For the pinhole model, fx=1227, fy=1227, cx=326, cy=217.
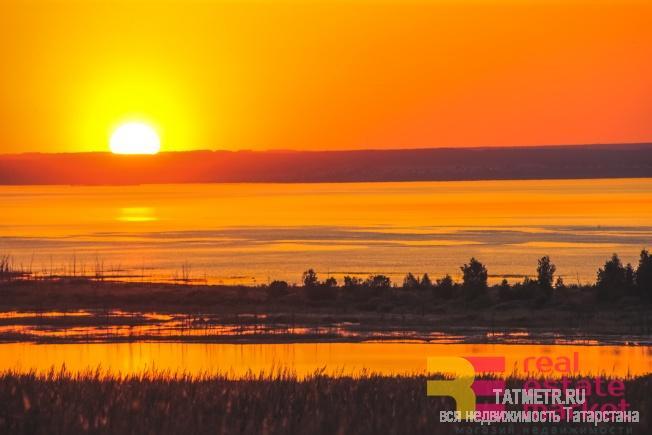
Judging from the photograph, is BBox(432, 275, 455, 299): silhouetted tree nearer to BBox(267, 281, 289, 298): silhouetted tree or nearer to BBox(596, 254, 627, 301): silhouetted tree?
BBox(596, 254, 627, 301): silhouetted tree

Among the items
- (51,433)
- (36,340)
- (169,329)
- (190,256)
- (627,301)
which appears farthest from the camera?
(190,256)

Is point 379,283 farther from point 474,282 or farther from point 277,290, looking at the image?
point 277,290

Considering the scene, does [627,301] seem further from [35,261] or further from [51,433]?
[35,261]

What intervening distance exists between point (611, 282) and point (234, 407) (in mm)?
28346

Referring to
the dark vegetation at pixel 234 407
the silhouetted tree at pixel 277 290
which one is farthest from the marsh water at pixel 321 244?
the dark vegetation at pixel 234 407

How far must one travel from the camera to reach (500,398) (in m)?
16.8

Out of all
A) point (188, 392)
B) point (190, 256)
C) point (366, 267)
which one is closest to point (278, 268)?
point (366, 267)

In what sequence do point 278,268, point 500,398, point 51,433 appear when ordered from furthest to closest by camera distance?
point 278,268 < point 500,398 < point 51,433

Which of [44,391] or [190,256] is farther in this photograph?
[190,256]

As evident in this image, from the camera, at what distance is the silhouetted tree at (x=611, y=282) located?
40.6 meters

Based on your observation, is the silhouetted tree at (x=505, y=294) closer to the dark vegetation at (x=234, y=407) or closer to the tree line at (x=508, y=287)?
the tree line at (x=508, y=287)

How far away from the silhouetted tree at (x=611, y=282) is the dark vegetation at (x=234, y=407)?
75.8 feet

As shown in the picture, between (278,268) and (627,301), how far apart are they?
83.3 feet

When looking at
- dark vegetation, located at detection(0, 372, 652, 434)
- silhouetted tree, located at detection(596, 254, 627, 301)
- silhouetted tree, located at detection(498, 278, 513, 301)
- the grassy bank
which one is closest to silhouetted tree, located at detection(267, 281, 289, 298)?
the grassy bank
